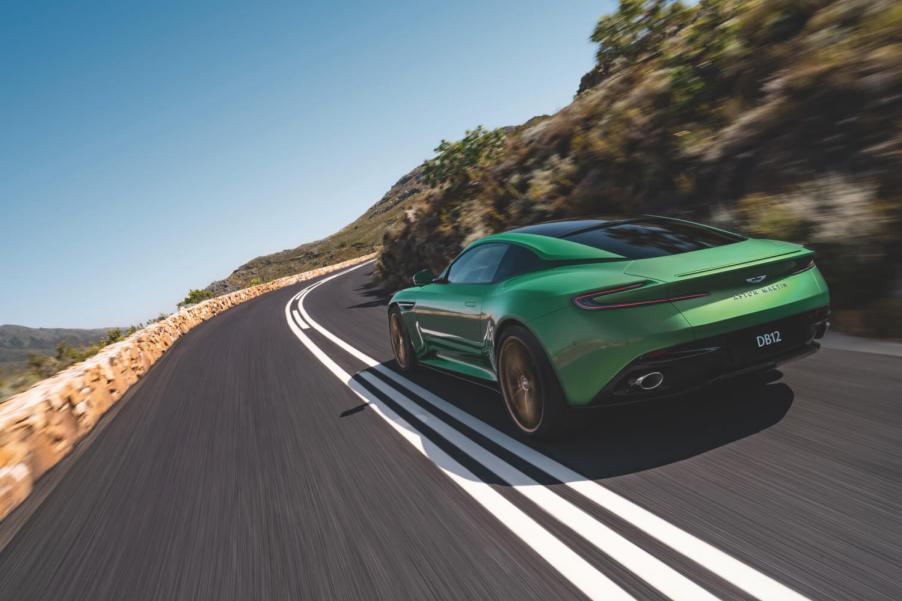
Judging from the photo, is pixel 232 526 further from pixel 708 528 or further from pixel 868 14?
pixel 868 14

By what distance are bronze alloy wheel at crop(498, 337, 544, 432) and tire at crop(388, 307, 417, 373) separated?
2.41 metres

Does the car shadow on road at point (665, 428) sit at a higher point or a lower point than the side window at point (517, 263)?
lower

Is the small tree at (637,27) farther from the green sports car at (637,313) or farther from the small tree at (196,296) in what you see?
the small tree at (196,296)

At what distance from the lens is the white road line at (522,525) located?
234 centimetres

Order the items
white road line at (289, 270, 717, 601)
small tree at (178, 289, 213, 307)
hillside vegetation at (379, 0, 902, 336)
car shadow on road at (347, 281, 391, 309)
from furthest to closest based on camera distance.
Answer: small tree at (178, 289, 213, 307) → car shadow on road at (347, 281, 391, 309) → hillside vegetation at (379, 0, 902, 336) → white road line at (289, 270, 717, 601)

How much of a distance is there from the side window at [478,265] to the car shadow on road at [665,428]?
1155mm

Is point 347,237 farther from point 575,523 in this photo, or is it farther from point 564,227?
point 575,523

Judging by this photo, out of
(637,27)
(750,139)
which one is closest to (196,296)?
(637,27)

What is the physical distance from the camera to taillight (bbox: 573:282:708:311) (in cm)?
319

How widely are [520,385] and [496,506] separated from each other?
3.30ft

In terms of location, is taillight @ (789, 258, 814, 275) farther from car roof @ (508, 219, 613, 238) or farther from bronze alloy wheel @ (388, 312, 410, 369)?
bronze alloy wheel @ (388, 312, 410, 369)

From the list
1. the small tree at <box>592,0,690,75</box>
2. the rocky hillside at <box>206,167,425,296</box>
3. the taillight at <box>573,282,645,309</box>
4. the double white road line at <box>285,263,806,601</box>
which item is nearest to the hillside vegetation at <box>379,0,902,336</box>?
the small tree at <box>592,0,690,75</box>

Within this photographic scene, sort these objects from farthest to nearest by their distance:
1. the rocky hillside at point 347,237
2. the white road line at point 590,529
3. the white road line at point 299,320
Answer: the rocky hillside at point 347,237 < the white road line at point 299,320 < the white road line at point 590,529

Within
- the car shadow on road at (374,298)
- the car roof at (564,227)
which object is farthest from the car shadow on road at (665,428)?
the car shadow on road at (374,298)
